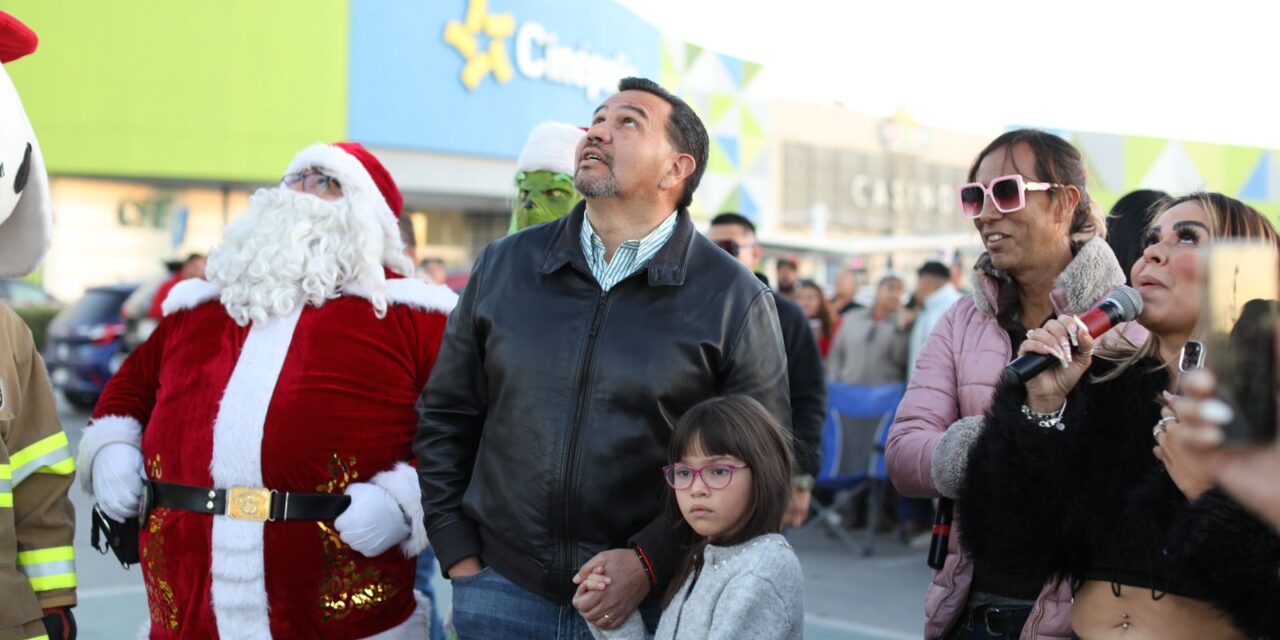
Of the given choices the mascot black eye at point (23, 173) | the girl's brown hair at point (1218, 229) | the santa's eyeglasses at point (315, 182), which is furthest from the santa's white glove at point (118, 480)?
the girl's brown hair at point (1218, 229)

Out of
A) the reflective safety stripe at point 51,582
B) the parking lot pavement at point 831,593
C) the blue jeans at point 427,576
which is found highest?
the reflective safety stripe at point 51,582

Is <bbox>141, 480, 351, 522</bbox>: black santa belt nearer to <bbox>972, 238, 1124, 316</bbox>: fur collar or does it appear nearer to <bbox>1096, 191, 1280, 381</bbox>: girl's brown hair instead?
<bbox>972, 238, 1124, 316</bbox>: fur collar

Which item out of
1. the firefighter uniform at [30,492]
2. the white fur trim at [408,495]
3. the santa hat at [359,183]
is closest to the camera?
the firefighter uniform at [30,492]

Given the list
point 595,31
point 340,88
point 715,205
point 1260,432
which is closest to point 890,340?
point 1260,432

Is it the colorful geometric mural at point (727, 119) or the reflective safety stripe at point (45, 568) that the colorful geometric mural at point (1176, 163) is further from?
the reflective safety stripe at point (45, 568)

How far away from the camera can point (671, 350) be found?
298 centimetres

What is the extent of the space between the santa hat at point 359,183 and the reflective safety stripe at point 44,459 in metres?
1.10

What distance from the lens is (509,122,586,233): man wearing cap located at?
4516 mm

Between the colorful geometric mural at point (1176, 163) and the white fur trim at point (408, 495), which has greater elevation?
the colorful geometric mural at point (1176, 163)

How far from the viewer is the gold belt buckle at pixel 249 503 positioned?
3432 mm

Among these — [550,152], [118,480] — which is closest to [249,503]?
[118,480]

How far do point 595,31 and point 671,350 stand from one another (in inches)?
948

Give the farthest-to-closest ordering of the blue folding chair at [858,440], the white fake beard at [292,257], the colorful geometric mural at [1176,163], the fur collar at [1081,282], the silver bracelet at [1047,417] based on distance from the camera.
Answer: the colorful geometric mural at [1176,163] < the blue folding chair at [858,440] < the white fake beard at [292,257] < the fur collar at [1081,282] < the silver bracelet at [1047,417]

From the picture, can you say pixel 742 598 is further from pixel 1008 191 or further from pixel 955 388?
pixel 1008 191
